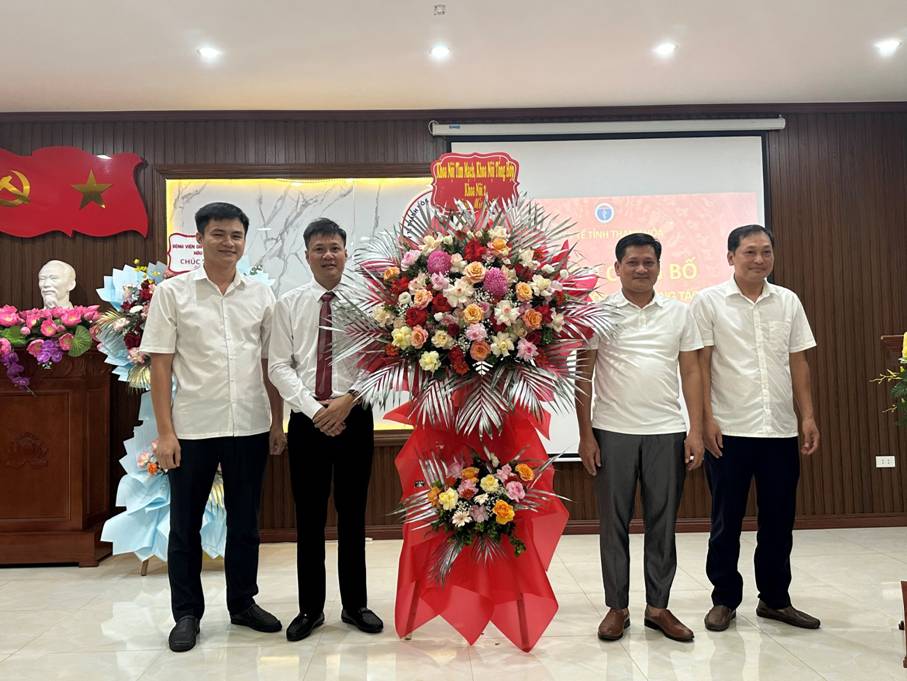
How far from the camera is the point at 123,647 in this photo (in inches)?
115

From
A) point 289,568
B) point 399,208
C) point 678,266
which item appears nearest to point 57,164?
point 399,208

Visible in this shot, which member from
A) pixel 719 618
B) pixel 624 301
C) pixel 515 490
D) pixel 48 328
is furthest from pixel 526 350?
pixel 48 328

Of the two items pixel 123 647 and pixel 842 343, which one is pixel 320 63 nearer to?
pixel 123 647

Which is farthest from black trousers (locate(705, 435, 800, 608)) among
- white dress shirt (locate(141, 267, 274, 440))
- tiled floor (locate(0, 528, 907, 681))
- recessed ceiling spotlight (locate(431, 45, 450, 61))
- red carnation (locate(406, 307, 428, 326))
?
recessed ceiling spotlight (locate(431, 45, 450, 61))

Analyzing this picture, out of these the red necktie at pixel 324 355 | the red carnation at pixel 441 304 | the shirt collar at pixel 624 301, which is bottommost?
the red necktie at pixel 324 355

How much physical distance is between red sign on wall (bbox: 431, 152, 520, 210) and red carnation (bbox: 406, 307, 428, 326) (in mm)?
926

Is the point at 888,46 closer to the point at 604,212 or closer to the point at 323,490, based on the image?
the point at 604,212

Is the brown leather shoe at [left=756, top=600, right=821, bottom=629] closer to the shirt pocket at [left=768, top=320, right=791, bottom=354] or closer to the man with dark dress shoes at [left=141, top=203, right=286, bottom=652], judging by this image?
the shirt pocket at [left=768, top=320, right=791, bottom=354]

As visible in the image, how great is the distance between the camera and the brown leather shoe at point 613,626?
2.84m

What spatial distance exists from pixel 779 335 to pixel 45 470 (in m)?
4.16

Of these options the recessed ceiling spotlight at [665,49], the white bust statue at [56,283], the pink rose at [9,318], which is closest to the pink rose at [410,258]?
the recessed ceiling spotlight at [665,49]

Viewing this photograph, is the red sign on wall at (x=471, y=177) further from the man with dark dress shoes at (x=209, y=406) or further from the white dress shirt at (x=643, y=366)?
the man with dark dress shoes at (x=209, y=406)

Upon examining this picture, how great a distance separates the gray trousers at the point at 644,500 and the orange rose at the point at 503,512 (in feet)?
1.74

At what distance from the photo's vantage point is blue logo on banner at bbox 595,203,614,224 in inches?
197
